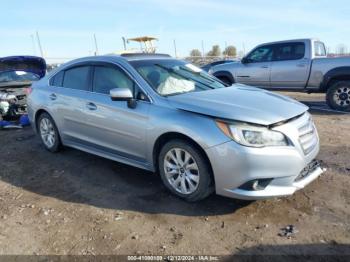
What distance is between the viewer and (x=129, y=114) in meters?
4.64

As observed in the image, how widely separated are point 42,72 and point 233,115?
8.32 m

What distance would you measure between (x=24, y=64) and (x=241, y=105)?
27.6 feet

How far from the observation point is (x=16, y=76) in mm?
9789

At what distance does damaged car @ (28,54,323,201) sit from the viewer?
3777 mm

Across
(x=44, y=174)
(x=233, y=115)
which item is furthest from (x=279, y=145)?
(x=44, y=174)

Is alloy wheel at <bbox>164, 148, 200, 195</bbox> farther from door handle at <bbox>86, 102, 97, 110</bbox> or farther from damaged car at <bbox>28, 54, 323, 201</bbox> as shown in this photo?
door handle at <bbox>86, 102, 97, 110</bbox>

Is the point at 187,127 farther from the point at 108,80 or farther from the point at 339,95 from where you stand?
the point at 339,95

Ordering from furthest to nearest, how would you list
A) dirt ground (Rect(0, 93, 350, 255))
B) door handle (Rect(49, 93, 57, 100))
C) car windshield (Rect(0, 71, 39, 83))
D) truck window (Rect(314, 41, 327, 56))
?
truck window (Rect(314, 41, 327, 56)) < car windshield (Rect(0, 71, 39, 83)) < door handle (Rect(49, 93, 57, 100)) < dirt ground (Rect(0, 93, 350, 255))

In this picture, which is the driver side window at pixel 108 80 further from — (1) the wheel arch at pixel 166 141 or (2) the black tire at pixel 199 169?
(2) the black tire at pixel 199 169

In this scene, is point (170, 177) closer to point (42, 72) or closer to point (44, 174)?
point (44, 174)

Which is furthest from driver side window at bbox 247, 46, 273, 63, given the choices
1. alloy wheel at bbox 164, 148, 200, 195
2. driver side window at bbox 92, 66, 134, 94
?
alloy wheel at bbox 164, 148, 200, 195

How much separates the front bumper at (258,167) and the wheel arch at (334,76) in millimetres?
6390

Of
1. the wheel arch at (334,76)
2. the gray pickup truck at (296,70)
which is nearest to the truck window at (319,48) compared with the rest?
the gray pickup truck at (296,70)

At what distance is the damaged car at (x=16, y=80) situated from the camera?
29.4ft
